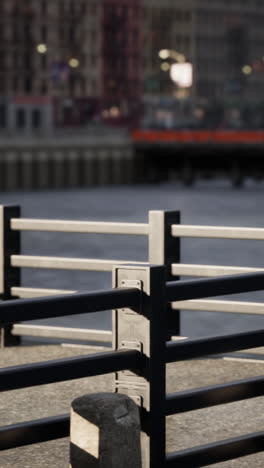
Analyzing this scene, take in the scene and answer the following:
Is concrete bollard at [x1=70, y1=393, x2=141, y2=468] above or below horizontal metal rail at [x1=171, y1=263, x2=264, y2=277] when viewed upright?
below

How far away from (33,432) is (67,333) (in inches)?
209

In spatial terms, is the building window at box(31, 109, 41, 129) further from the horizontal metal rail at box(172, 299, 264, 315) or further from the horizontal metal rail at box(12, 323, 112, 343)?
the horizontal metal rail at box(172, 299, 264, 315)

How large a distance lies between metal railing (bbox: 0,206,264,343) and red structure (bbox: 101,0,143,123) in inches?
5519

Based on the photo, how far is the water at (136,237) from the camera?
23391 mm

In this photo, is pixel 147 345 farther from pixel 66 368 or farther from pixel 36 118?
pixel 36 118

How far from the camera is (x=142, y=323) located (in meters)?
5.82

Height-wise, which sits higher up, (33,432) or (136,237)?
(33,432)

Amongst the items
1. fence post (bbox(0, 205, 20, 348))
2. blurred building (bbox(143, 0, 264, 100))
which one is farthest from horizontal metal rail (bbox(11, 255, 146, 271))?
blurred building (bbox(143, 0, 264, 100))

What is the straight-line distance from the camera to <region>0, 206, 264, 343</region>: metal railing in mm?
10109

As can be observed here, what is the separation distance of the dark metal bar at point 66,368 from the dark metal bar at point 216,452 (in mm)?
521

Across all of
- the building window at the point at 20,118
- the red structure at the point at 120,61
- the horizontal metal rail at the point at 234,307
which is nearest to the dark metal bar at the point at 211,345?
the horizontal metal rail at the point at 234,307

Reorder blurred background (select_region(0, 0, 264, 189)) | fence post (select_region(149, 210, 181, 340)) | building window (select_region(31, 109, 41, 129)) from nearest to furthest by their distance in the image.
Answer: fence post (select_region(149, 210, 181, 340)), blurred background (select_region(0, 0, 264, 189)), building window (select_region(31, 109, 41, 129))

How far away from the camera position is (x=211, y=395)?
6.24m

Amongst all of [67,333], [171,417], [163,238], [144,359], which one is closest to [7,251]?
[67,333]
